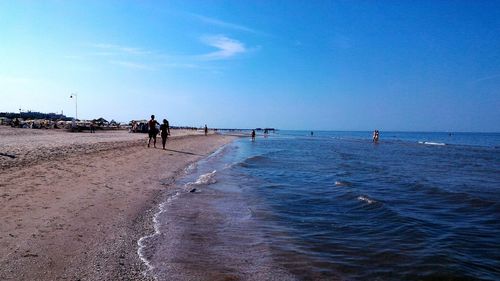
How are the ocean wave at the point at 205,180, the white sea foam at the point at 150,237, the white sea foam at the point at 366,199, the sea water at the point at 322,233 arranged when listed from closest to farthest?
the white sea foam at the point at 150,237 → the sea water at the point at 322,233 → the white sea foam at the point at 366,199 → the ocean wave at the point at 205,180

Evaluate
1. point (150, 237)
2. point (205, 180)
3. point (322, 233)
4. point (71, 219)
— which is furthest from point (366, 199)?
point (71, 219)

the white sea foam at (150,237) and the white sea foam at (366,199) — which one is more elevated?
the white sea foam at (150,237)

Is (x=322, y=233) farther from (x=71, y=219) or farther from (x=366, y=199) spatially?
(x=71, y=219)

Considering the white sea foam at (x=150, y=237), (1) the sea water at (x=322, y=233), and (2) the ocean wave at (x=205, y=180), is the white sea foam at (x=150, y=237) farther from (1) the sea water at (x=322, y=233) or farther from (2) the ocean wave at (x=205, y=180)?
(2) the ocean wave at (x=205, y=180)

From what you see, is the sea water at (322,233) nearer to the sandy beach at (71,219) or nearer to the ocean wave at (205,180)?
the ocean wave at (205,180)

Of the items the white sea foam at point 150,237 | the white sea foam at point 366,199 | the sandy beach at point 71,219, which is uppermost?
the sandy beach at point 71,219

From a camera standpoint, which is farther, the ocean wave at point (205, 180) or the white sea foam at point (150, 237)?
the ocean wave at point (205, 180)

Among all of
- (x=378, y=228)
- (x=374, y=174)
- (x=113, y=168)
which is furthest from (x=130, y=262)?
(x=374, y=174)

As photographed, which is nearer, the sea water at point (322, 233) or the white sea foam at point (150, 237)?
the white sea foam at point (150, 237)

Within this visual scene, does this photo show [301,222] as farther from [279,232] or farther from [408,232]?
[408,232]

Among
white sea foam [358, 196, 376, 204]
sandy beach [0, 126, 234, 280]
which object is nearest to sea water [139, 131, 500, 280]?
white sea foam [358, 196, 376, 204]

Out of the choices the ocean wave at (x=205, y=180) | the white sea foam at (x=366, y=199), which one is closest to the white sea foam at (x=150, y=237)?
the ocean wave at (x=205, y=180)

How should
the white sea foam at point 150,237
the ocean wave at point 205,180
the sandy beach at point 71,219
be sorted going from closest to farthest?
1. the sandy beach at point 71,219
2. the white sea foam at point 150,237
3. the ocean wave at point 205,180

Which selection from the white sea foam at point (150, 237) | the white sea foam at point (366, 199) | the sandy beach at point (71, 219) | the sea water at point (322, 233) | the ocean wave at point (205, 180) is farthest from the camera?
the ocean wave at point (205, 180)
